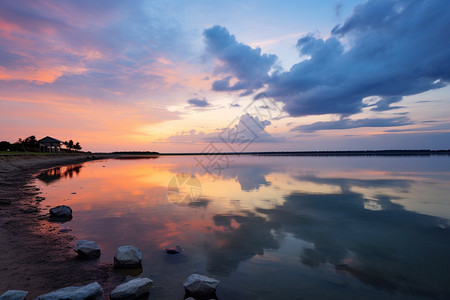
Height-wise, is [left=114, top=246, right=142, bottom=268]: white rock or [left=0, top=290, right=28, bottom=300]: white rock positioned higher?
[left=0, top=290, right=28, bottom=300]: white rock

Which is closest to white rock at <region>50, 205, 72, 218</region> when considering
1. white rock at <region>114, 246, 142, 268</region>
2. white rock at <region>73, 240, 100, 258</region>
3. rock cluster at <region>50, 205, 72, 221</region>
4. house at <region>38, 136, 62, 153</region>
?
rock cluster at <region>50, 205, 72, 221</region>

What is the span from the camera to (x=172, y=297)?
625 cm

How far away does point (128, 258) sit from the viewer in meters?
7.78

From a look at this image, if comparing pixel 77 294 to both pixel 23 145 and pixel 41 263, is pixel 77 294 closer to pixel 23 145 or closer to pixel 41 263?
pixel 41 263

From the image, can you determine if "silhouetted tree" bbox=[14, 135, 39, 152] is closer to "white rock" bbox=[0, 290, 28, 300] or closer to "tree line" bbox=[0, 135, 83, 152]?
"tree line" bbox=[0, 135, 83, 152]

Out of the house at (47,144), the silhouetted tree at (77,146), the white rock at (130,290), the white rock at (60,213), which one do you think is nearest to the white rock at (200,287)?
the white rock at (130,290)

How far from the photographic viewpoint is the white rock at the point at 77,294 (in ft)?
16.6

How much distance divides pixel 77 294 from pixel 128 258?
2.56m

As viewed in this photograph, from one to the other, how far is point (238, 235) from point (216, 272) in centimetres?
367

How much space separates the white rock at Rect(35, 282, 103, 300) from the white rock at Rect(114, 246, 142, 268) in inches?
78.1

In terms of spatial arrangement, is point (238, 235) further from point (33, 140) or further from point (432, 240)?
point (33, 140)

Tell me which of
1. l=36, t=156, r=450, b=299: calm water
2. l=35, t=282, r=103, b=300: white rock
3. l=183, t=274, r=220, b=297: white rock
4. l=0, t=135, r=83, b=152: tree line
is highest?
l=0, t=135, r=83, b=152: tree line

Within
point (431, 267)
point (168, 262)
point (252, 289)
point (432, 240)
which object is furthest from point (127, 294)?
point (432, 240)

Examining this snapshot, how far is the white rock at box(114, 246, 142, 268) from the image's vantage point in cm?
772
